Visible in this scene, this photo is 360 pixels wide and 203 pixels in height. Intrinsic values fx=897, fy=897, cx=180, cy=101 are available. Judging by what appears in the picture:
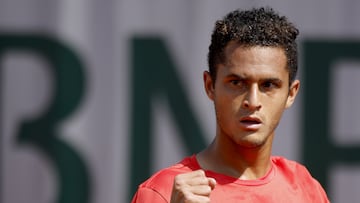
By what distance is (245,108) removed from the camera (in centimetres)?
226

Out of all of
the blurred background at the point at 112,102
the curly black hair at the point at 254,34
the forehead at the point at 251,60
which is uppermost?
the curly black hair at the point at 254,34

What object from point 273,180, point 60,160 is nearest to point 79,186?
point 60,160

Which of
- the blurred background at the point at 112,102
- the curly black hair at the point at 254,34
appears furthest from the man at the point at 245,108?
the blurred background at the point at 112,102

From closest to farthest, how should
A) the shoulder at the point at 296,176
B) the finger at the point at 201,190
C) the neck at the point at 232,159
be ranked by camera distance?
the finger at the point at 201,190 → the neck at the point at 232,159 → the shoulder at the point at 296,176

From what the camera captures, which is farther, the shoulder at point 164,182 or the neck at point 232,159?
the neck at point 232,159

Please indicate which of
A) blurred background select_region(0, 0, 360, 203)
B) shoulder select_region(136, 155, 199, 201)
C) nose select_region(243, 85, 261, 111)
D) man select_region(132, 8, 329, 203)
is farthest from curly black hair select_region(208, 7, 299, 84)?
blurred background select_region(0, 0, 360, 203)

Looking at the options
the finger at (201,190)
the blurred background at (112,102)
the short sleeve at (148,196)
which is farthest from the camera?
the blurred background at (112,102)

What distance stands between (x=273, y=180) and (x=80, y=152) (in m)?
1.98

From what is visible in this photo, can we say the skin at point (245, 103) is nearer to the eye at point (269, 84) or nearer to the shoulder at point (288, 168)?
the eye at point (269, 84)

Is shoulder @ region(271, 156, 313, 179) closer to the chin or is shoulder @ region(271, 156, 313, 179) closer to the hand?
the chin

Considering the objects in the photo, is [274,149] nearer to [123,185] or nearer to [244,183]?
[123,185]

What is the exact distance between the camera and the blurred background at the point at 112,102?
168 inches

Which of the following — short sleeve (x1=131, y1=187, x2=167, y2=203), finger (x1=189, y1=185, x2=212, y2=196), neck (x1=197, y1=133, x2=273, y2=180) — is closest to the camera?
finger (x1=189, y1=185, x2=212, y2=196)

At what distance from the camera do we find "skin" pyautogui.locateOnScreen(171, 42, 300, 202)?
2.27 metres
